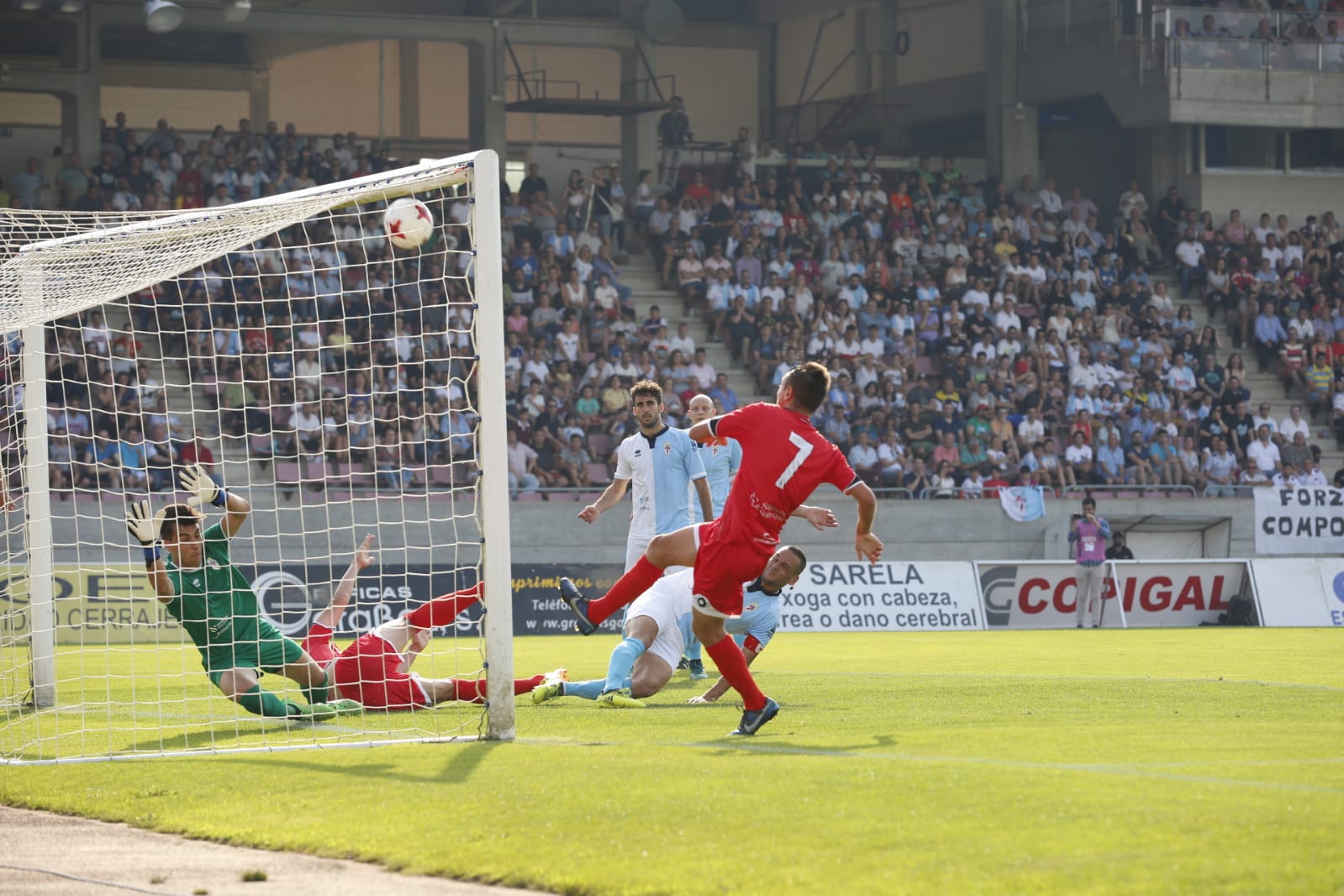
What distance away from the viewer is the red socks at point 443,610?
11.6 metres

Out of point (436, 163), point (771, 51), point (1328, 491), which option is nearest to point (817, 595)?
point (1328, 491)

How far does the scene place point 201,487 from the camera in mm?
9984

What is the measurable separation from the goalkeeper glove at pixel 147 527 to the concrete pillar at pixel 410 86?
29.5 m

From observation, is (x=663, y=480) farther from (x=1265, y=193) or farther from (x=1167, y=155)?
(x=1265, y=193)

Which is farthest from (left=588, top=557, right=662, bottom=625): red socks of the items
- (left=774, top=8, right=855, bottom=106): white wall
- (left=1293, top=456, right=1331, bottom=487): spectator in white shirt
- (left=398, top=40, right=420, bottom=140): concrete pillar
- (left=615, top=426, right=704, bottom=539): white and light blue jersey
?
(left=774, top=8, right=855, bottom=106): white wall

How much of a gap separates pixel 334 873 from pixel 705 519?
7628 mm

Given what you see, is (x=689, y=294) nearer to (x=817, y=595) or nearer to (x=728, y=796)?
(x=817, y=595)

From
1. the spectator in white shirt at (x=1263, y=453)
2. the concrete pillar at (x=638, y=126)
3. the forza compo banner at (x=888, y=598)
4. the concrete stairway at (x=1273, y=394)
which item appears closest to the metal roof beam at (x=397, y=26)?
the concrete pillar at (x=638, y=126)

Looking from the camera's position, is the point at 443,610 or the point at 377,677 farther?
the point at 443,610

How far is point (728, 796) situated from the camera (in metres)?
7.28

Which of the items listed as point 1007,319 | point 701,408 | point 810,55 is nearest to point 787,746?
point 701,408

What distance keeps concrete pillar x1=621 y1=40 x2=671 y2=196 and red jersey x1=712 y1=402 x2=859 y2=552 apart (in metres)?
26.9

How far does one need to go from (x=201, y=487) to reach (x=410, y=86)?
30.7 metres

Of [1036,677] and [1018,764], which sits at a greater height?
[1018,764]
